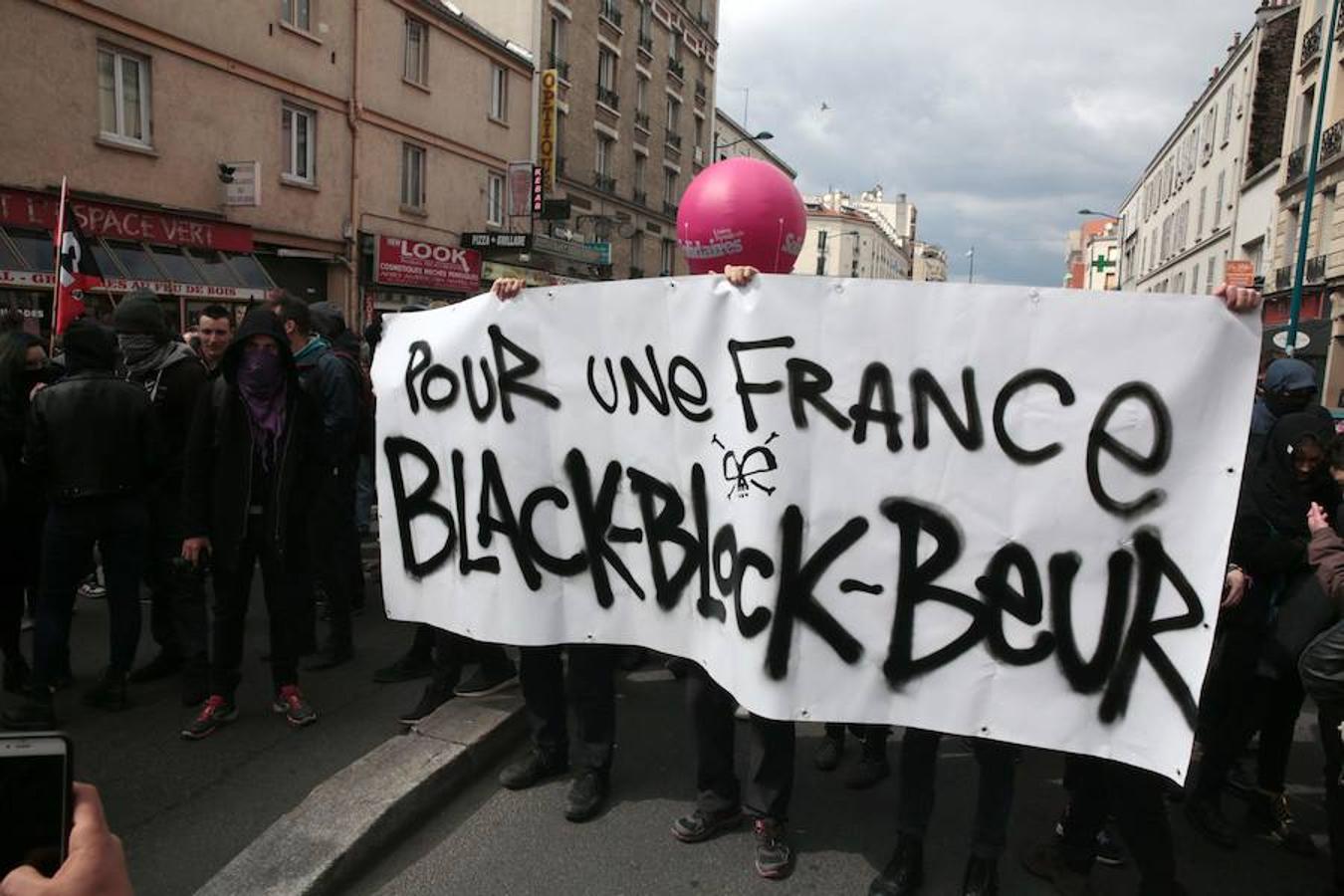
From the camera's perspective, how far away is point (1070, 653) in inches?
102

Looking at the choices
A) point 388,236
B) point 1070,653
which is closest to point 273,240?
point 388,236

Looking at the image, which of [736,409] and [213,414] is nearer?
[736,409]

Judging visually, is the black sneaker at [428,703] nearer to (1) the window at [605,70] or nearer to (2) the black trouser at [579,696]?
(2) the black trouser at [579,696]

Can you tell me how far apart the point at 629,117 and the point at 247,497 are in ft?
114

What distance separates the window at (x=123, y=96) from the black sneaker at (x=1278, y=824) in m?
16.2

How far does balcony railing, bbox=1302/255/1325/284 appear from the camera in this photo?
22.9 metres

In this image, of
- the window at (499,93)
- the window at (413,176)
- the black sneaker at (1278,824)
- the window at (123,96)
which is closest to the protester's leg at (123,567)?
the black sneaker at (1278,824)

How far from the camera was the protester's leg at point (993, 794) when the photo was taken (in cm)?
275

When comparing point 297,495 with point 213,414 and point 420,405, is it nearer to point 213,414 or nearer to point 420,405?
point 213,414

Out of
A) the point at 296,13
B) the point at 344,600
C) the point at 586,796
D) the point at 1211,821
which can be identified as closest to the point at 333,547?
the point at 344,600

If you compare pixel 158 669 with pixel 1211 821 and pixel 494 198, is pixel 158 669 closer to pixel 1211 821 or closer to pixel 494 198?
pixel 1211 821

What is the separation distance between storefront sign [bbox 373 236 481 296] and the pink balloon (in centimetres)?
1762

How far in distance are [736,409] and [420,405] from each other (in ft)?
4.74

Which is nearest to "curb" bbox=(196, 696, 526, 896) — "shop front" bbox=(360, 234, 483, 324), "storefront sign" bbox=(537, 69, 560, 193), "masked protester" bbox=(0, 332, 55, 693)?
"masked protester" bbox=(0, 332, 55, 693)
